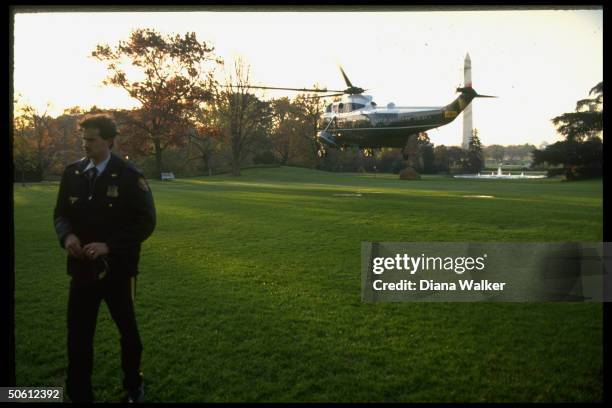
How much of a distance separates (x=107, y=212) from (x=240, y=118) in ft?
17.3

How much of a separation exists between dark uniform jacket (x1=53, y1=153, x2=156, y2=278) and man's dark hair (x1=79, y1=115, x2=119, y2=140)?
0.81 ft

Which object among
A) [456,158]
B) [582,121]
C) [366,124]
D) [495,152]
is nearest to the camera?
[582,121]

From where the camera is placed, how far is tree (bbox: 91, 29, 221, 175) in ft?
20.2

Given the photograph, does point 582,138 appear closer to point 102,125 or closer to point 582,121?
point 582,121

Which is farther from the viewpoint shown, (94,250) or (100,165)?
(100,165)

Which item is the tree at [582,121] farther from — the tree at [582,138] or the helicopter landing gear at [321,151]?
the helicopter landing gear at [321,151]

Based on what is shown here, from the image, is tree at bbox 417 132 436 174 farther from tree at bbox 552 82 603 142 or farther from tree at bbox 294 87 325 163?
tree at bbox 552 82 603 142

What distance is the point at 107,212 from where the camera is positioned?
348 centimetres

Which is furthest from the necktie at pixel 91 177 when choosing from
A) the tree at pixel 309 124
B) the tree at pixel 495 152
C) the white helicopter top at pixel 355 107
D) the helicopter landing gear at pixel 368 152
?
the helicopter landing gear at pixel 368 152

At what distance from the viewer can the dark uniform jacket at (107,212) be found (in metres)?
3.47

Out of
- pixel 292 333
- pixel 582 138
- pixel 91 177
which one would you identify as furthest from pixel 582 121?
pixel 91 177

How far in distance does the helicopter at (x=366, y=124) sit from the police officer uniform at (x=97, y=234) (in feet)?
25.7

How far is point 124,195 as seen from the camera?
349 cm

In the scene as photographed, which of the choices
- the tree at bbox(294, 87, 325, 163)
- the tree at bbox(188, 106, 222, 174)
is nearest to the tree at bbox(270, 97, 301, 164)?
the tree at bbox(294, 87, 325, 163)
